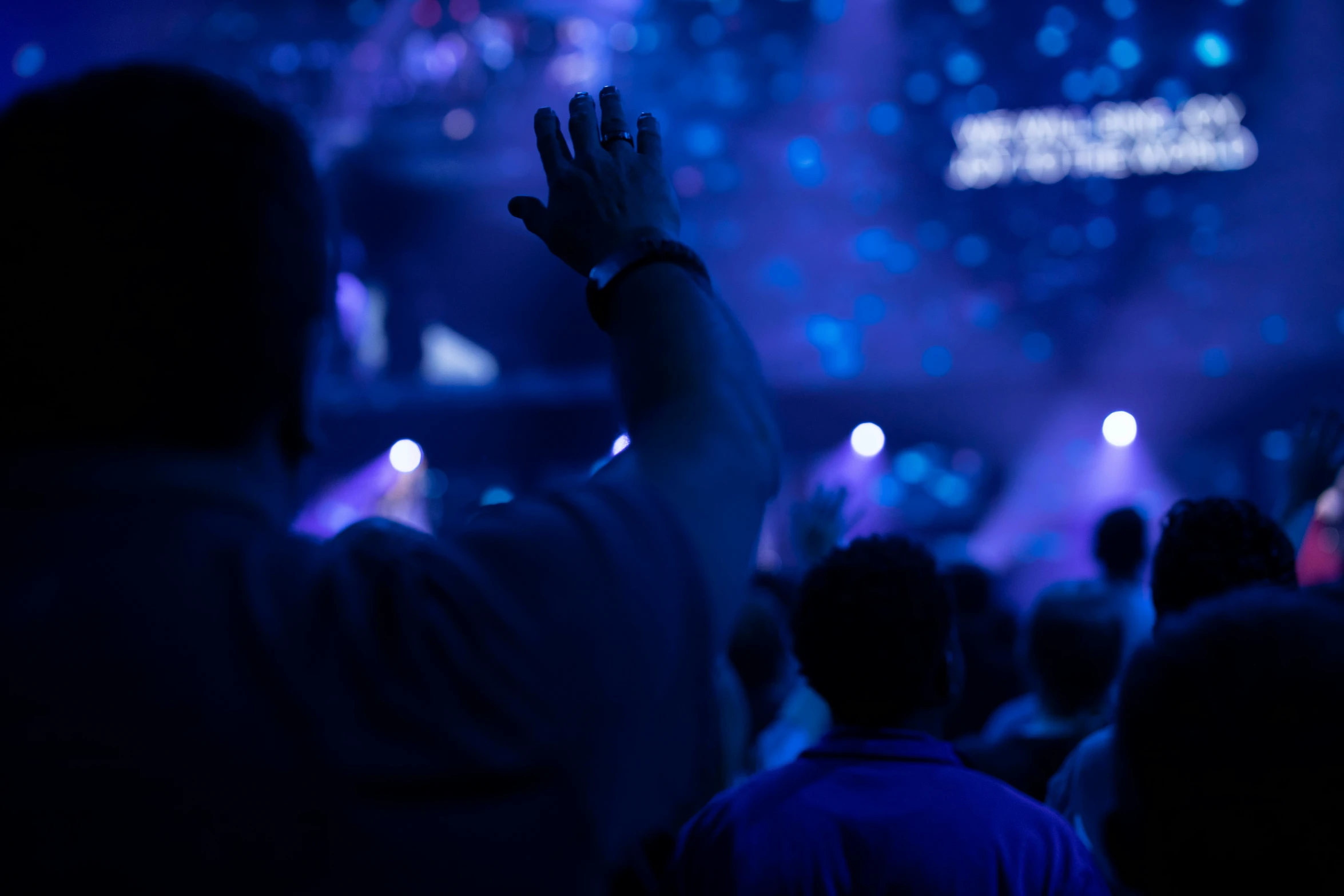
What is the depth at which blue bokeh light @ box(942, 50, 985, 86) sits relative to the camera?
58.4 feet

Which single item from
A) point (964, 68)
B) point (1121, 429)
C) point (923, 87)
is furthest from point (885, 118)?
point (1121, 429)

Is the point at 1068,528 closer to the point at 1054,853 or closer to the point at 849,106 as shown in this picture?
the point at 849,106

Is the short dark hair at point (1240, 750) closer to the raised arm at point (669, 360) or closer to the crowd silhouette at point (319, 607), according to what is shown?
the crowd silhouette at point (319, 607)

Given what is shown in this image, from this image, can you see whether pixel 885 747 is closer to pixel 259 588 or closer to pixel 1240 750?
pixel 1240 750

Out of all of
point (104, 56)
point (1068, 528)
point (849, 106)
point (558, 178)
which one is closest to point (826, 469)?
point (1068, 528)

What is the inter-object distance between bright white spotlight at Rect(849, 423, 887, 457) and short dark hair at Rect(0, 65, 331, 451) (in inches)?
548

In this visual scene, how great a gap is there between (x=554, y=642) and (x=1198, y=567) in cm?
203

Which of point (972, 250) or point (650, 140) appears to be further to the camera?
point (972, 250)

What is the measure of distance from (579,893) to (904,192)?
60.8ft

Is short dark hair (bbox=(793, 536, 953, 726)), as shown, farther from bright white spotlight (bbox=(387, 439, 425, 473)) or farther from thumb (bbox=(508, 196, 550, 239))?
bright white spotlight (bbox=(387, 439, 425, 473))

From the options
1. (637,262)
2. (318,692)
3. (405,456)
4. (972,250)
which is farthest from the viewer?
(972,250)

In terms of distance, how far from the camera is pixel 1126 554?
141 inches

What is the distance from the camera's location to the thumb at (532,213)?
2.97 feet

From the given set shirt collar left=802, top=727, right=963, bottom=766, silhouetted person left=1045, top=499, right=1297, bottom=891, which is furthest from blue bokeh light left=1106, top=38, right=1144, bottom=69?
shirt collar left=802, top=727, right=963, bottom=766
